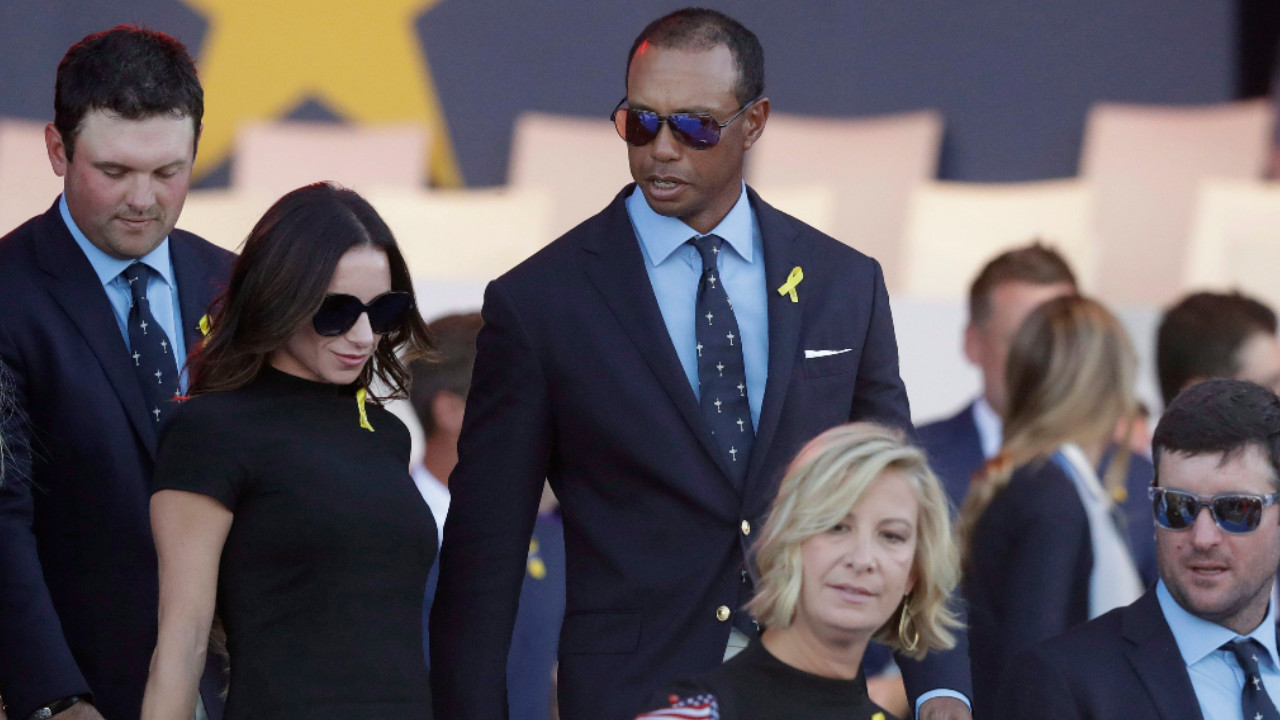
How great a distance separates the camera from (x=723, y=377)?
9.75ft

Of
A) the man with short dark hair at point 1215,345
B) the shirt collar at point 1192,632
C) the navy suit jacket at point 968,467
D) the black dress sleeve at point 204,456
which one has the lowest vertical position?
the navy suit jacket at point 968,467

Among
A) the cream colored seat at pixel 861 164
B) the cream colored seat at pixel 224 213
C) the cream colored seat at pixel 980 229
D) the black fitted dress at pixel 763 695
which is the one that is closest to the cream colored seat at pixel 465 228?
the cream colored seat at pixel 224 213

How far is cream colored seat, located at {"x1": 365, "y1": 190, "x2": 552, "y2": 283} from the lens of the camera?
25.7 ft

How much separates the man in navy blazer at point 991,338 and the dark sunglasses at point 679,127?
8.98 ft

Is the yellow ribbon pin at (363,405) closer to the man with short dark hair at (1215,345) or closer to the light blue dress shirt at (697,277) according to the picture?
the light blue dress shirt at (697,277)

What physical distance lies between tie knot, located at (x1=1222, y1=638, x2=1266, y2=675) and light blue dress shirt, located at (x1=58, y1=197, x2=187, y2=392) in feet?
6.05

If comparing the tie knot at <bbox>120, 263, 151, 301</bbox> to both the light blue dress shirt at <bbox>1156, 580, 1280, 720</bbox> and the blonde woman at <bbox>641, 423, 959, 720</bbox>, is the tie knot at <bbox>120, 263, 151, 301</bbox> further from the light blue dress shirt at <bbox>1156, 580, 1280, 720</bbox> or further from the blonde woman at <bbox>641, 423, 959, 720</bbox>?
the light blue dress shirt at <bbox>1156, 580, 1280, 720</bbox>

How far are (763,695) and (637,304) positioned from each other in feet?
2.82

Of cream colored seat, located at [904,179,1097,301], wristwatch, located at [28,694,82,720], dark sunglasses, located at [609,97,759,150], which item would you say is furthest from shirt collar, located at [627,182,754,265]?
cream colored seat, located at [904,179,1097,301]

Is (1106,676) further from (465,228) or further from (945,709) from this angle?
(465,228)

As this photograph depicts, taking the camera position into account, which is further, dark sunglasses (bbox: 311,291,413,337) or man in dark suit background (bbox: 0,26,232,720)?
man in dark suit background (bbox: 0,26,232,720)

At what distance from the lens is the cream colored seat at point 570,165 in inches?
327

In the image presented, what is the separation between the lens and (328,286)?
2789 millimetres

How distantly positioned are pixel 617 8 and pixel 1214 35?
2.91 metres
